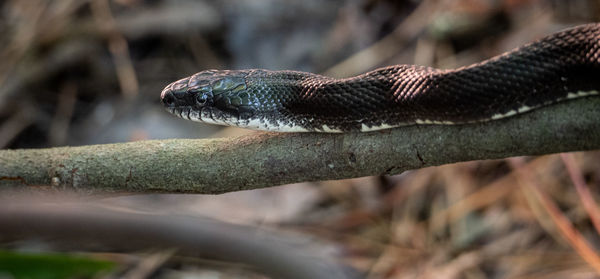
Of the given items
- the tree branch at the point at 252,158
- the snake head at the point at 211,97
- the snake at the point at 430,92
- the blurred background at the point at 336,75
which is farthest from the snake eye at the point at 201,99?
the blurred background at the point at 336,75

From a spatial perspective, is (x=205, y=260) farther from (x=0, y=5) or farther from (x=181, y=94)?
(x=0, y=5)

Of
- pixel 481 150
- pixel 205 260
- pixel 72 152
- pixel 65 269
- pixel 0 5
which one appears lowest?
pixel 205 260

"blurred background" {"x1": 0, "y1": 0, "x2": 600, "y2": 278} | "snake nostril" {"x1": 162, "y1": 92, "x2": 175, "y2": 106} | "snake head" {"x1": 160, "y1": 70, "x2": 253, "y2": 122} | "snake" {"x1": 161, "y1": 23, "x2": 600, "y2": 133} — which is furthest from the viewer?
"blurred background" {"x1": 0, "y1": 0, "x2": 600, "y2": 278}

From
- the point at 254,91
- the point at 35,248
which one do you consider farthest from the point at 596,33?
the point at 35,248

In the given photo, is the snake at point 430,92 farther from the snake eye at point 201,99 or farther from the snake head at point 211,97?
the snake eye at point 201,99

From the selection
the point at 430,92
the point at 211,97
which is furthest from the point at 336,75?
the point at 430,92

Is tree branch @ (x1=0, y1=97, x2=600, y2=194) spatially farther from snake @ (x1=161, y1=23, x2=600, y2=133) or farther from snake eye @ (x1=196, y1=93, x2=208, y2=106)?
snake eye @ (x1=196, y1=93, x2=208, y2=106)

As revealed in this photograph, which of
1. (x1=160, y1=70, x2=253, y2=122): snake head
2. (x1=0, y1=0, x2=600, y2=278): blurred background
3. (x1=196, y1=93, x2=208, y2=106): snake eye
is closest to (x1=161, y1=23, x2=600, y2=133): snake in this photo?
(x1=160, y1=70, x2=253, y2=122): snake head
